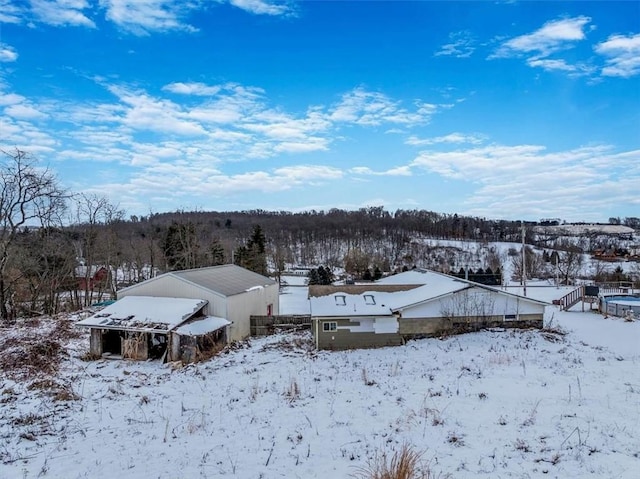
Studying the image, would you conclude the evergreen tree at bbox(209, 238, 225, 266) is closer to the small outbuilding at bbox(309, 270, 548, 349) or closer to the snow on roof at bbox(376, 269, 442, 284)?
the snow on roof at bbox(376, 269, 442, 284)

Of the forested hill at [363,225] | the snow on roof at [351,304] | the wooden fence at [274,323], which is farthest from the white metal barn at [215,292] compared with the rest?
the forested hill at [363,225]

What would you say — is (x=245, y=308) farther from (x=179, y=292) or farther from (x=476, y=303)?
(x=476, y=303)

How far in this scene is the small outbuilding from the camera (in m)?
17.7

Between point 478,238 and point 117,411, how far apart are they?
118457 millimetres

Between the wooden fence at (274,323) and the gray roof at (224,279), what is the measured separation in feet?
6.16

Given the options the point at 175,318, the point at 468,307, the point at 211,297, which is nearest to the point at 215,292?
the point at 211,297

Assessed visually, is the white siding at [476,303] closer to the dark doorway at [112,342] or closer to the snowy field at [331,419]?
the snowy field at [331,419]

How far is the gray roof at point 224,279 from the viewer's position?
20.0 m

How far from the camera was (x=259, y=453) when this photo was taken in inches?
241

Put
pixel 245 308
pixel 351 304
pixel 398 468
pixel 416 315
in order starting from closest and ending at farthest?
pixel 398 468 → pixel 416 315 → pixel 351 304 → pixel 245 308

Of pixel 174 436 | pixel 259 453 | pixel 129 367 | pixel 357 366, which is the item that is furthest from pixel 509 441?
pixel 129 367

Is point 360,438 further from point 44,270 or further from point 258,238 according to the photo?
point 258,238

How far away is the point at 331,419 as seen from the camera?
24.6 feet

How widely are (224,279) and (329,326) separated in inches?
294
